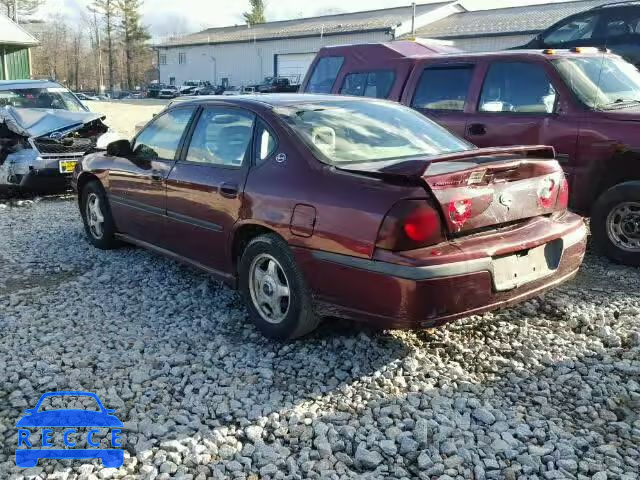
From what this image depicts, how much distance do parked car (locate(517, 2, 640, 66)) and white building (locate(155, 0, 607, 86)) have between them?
24.7 m

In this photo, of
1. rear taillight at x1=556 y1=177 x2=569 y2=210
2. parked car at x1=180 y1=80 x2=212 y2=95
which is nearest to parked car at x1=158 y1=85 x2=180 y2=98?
parked car at x1=180 y1=80 x2=212 y2=95

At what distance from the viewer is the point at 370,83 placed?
7.21 meters

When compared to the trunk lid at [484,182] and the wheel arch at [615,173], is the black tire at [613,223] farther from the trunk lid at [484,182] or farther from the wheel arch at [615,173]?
the trunk lid at [484,182]

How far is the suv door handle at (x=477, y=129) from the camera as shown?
19.4 feet

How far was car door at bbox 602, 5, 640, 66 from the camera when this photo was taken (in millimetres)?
8750

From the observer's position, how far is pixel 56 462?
2711 millimetres

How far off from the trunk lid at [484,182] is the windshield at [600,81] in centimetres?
198

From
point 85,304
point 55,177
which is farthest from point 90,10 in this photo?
point 85,304

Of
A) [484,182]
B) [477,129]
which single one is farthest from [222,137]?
[477,129]

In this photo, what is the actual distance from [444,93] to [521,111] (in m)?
0.94

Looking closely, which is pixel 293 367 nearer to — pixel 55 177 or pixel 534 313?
pixel 534 313

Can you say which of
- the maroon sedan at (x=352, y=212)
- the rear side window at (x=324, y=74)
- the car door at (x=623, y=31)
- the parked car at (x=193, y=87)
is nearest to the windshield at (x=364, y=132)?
the maroon sedan at (x=352, y=212)

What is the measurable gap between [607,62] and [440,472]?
16.3 ft

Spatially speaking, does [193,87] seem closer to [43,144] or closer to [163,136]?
[43,144]
